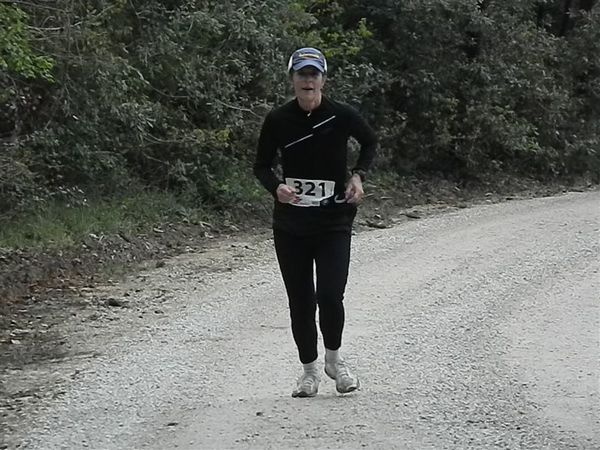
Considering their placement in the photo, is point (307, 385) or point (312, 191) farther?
point (307, 385)

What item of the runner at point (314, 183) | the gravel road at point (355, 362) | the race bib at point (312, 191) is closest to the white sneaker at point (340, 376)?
the gravel road at point (355, 362)

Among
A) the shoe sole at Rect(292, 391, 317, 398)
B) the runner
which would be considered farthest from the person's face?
the shoe sole at Rect(292, 391, 317, 398)

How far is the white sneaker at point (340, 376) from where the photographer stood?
256 inches

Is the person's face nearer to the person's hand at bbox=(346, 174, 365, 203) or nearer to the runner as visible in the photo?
the runner

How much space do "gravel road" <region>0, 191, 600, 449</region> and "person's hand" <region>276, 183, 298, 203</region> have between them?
4.10 feet

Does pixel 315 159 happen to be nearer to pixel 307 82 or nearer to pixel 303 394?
pixel 307 82

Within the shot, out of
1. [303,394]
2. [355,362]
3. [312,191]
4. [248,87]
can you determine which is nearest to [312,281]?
[312,191]

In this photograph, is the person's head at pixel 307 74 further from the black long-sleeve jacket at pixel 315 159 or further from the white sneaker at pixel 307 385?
the white sneaker at pixel 307 385

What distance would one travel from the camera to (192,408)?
645 cm

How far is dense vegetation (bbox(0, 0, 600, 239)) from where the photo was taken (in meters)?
12.8

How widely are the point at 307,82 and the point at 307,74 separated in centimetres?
5

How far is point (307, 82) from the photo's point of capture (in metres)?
6.17

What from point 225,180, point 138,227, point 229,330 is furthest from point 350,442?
point 225,180

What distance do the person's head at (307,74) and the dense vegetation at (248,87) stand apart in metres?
4.84
